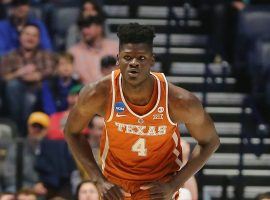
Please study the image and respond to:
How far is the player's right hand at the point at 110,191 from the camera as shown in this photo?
6.08 m

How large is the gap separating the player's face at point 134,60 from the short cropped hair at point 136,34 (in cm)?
2

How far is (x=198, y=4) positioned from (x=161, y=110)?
641cm

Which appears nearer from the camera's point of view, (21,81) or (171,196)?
(171,196)

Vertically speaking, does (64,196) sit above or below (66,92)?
below

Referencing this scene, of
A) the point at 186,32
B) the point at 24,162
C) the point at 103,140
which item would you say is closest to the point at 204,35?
the point at 186,32

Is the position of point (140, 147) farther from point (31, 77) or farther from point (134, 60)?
point (31, 77)

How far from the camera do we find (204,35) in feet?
39.3

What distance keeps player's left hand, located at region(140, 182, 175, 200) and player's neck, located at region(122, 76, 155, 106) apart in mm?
542

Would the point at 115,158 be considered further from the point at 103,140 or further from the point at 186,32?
the point at 186,32

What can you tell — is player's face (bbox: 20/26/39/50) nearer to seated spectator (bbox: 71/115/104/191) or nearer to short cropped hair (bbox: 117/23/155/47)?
seated spectator (bbox: 71/115/104/191)

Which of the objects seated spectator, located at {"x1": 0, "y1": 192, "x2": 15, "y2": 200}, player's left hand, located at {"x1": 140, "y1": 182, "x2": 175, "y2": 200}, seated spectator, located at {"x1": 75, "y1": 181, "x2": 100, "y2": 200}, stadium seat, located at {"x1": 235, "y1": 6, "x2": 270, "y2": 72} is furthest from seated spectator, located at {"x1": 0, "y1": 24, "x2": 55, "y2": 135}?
player's left hand, located at {"x1": 140, "y1": 182, "x2": 175, "y2": 200}

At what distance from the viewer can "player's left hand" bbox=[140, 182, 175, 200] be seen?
6098mm

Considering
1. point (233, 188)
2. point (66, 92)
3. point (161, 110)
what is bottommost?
point (233, 188)

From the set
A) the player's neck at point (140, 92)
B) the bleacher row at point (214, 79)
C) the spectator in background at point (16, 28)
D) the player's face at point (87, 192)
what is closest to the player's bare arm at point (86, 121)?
the player's neck at point (140, 92)
